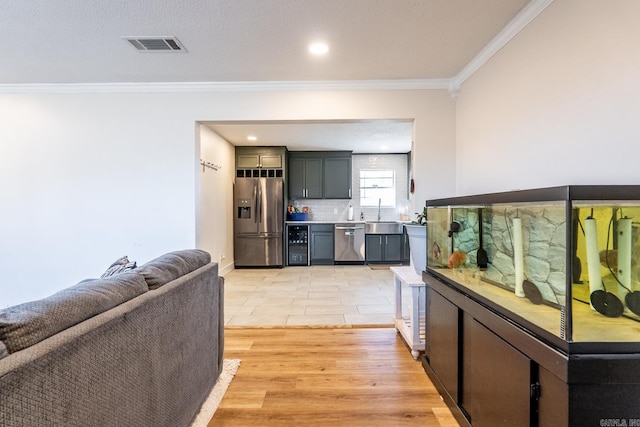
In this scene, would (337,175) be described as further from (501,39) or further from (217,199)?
(501,39)

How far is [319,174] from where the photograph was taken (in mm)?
6484

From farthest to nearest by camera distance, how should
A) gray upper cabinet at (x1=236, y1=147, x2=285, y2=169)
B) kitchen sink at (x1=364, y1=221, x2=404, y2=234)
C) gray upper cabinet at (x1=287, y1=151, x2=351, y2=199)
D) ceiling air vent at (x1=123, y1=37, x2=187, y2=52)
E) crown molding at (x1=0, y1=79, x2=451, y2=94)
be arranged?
gray upper cabinet at (x1=287, y1=151, x2=351, y2=199)
kitchen sink at (x1=364, y1=221, x2=404, y2=234)
gray upper cabinet at (x1=236, y1=147, x2=285, y2=169)
crown molding at (x1=0, y1=79, x2=451, y2=94)
ceiling air vent at (x1=123, y1=37, x2=187, y2=52)

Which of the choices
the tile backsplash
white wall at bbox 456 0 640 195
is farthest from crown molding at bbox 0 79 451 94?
the tile backsplash

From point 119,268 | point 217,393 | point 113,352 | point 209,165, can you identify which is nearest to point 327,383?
point 217,393

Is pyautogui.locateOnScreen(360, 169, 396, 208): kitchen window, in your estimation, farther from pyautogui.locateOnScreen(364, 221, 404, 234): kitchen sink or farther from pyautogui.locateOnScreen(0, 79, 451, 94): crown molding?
pyautogui.locateOnScreen(0, 79, 451, 94): crown molding

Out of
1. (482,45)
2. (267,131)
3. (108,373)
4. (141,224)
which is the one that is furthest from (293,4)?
(267,131)

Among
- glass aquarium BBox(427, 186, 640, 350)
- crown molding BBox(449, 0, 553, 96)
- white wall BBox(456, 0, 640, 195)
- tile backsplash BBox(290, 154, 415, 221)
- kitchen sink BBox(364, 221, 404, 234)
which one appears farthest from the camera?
tile backsplash BBox(290, 154, 415, 221)

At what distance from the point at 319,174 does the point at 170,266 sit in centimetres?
504

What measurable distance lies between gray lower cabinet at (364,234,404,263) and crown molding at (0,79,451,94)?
3.62m

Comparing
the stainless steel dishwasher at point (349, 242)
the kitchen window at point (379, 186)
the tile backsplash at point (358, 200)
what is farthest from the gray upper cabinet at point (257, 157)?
the kitchen window at point (379, 186)

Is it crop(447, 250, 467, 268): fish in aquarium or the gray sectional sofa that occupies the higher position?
crop(447, 250, 467, 268): fish in aquarium

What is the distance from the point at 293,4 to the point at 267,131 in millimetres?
A: 3053

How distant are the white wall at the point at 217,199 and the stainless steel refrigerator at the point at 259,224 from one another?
185 millimetres

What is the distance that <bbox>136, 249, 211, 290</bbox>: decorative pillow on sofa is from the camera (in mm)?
1441
